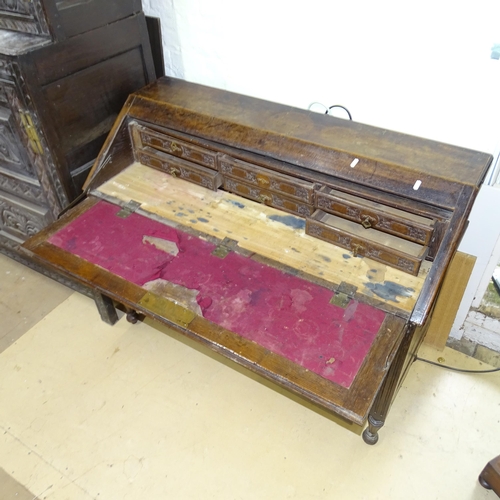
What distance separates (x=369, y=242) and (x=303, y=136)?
50cm

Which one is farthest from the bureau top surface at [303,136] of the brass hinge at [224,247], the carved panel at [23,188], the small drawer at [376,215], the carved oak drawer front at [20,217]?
the carved oak drawer front at [20,217]

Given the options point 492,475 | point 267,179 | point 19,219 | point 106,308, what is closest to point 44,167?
point 19,219


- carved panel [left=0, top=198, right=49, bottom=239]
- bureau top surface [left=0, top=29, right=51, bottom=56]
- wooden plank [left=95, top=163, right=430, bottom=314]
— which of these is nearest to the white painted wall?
wooden plank [left=95, top=163, right=430, bottom=314]

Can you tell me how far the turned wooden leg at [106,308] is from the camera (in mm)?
2336

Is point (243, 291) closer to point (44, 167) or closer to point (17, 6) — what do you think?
point (44, 167)

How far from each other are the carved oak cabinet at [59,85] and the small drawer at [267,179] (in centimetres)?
70

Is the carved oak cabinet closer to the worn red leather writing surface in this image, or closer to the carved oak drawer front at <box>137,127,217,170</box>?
the carved oak drawer front at <box>137,127,217,170</box>

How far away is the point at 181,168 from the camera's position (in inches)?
80.3

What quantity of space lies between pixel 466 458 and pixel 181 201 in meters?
1.63

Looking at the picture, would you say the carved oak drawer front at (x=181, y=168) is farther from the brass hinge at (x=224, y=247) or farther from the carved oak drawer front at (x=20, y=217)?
the carved oak drawer front at (x=20, y=217)

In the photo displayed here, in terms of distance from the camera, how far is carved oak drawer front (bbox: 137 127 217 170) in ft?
6.38

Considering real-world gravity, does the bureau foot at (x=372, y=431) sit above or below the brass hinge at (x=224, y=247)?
below

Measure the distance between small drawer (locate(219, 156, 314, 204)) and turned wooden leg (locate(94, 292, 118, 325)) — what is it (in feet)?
3.12

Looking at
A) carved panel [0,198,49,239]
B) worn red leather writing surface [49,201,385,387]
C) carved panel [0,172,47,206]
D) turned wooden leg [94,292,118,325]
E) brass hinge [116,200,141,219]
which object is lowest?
turned wooden leg [94,292,118,325]
